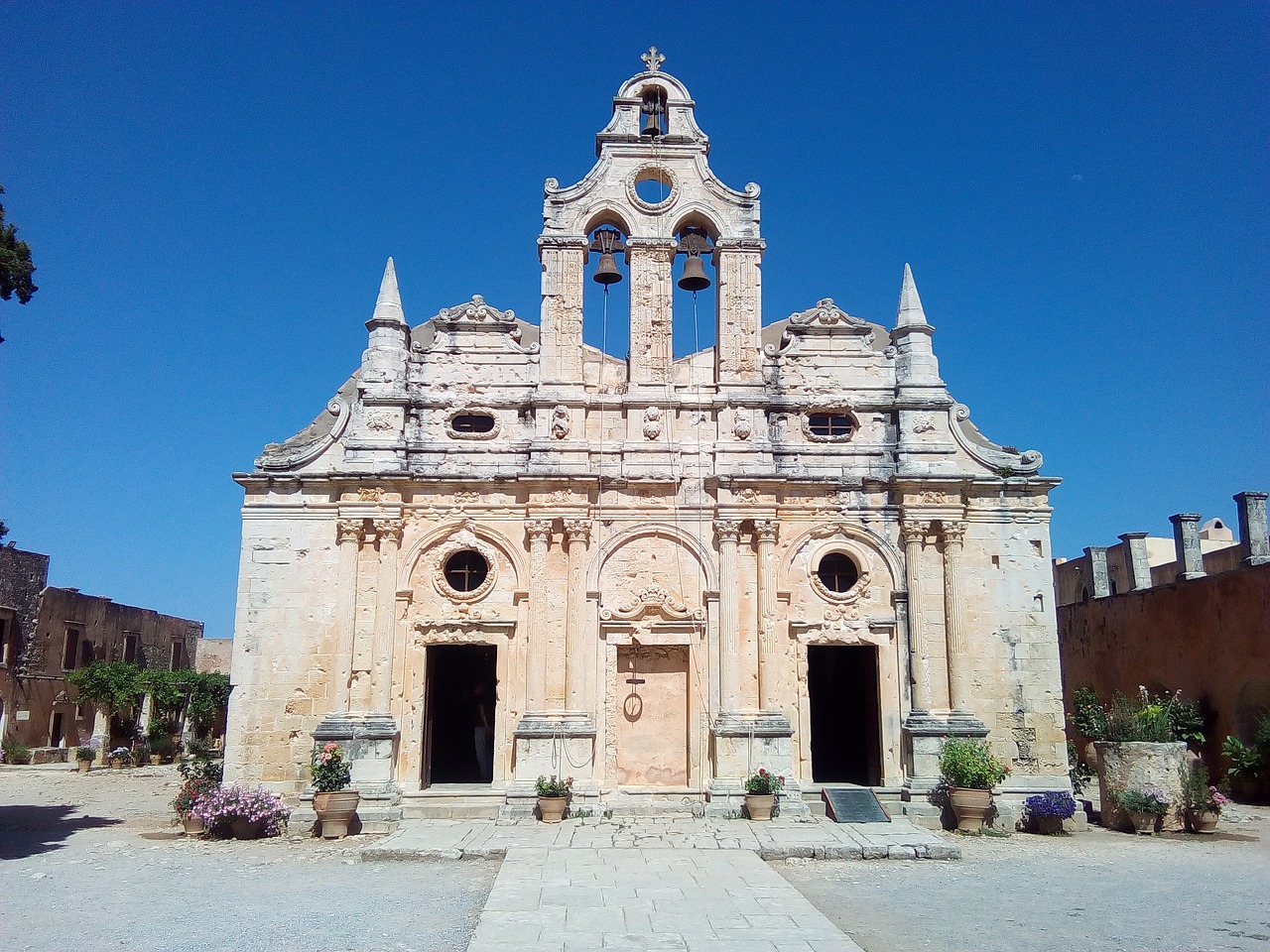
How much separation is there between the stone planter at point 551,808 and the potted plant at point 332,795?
2771 millimetres

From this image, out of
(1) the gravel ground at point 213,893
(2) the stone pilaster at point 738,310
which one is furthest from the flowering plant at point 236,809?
(2) the stone pilaster at point 738,310

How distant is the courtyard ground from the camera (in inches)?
362

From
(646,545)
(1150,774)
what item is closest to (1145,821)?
(1150,774)

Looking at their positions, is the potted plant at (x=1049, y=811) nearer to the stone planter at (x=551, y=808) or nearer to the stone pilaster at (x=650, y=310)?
the stone planter at (x=551, y=808)

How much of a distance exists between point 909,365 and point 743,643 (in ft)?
19.1

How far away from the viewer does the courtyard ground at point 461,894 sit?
30.2ft

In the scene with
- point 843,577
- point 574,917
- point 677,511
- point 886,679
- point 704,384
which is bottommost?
point 574,917

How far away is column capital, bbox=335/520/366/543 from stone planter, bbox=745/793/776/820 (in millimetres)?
7616

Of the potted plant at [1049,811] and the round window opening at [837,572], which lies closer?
the potted plant at [1049,811]

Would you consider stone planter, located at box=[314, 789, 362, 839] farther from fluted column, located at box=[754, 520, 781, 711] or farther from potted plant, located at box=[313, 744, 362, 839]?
fluted column, located at box=[754, 520, 781, 711]

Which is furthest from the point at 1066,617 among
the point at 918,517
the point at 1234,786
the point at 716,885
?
the point at 716,885

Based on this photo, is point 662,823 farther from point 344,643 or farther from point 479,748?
point 344,643

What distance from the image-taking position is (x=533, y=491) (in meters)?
16.3

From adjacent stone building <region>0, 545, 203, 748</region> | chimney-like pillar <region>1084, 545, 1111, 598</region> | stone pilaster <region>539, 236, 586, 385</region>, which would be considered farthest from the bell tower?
adjacent stone building <region>0, 545, 203, 748</region>
